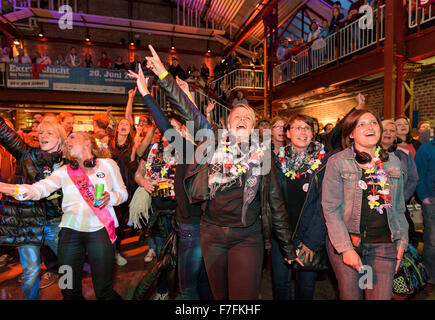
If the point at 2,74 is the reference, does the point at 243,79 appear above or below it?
above

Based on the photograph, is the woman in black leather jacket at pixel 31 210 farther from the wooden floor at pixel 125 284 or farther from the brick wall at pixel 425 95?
the brick wall at pixel 425 95

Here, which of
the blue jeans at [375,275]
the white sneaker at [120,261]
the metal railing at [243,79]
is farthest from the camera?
the metal railing at [243,79]

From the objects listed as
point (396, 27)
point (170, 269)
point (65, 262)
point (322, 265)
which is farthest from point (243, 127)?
point (396, 27)

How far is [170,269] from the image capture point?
8.42ft

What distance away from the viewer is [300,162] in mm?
2592

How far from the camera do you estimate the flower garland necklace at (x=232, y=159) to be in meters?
2.15

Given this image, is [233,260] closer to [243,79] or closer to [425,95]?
[425,95]

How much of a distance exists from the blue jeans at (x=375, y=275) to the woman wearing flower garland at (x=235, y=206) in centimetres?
41

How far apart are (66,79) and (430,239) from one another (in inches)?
473

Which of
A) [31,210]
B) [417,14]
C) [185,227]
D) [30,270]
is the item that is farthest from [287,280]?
[417,14]

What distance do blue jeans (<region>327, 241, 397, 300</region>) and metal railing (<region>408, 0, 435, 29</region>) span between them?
230 inches

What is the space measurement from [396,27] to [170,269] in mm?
6828

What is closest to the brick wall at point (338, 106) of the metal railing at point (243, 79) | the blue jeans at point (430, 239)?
the metal railing at point (243, 79)

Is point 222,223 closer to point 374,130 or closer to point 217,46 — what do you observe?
point 374,130
